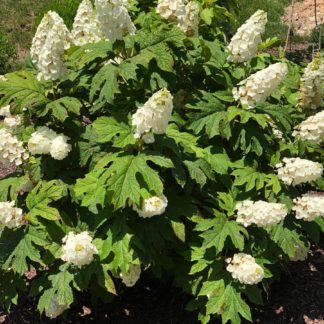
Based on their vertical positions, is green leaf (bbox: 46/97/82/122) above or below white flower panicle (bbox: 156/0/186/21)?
below

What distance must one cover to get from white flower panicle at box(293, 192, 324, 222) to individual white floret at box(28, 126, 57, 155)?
1.68m

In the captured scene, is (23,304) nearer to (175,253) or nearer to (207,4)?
(175,253)

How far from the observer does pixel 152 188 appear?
2.97 metres

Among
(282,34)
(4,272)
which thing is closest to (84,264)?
(4,272)

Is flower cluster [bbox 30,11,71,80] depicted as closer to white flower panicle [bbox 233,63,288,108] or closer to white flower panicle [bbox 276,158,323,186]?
white flower panicle [bbox 233,63,288,108]

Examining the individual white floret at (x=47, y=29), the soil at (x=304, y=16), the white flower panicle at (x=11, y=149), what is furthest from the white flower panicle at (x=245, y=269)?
the soil at (x=304, y=16)

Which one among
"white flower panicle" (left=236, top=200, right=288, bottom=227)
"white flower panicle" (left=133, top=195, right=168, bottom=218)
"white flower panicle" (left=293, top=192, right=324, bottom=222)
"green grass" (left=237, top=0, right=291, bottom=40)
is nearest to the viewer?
"white flower panicle" (left=133, top=195, right=168, bottom=218)

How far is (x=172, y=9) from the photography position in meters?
3.61

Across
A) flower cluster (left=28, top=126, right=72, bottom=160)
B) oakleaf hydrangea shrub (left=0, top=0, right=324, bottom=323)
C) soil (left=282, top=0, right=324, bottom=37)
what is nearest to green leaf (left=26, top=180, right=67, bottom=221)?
oakleaf hydrangea shrub (left=0, top=0, right=324, bottom=323)

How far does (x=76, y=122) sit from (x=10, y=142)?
0.46 metres

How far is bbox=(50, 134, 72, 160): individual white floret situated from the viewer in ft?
10.8

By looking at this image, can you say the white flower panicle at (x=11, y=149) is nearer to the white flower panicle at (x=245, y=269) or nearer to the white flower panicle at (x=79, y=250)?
the white flower panicle at (x=79, y=250)

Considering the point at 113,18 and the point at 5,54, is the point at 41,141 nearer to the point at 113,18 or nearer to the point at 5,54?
the point at 113,18

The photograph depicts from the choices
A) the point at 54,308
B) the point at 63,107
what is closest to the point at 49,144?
the point at 63,107
